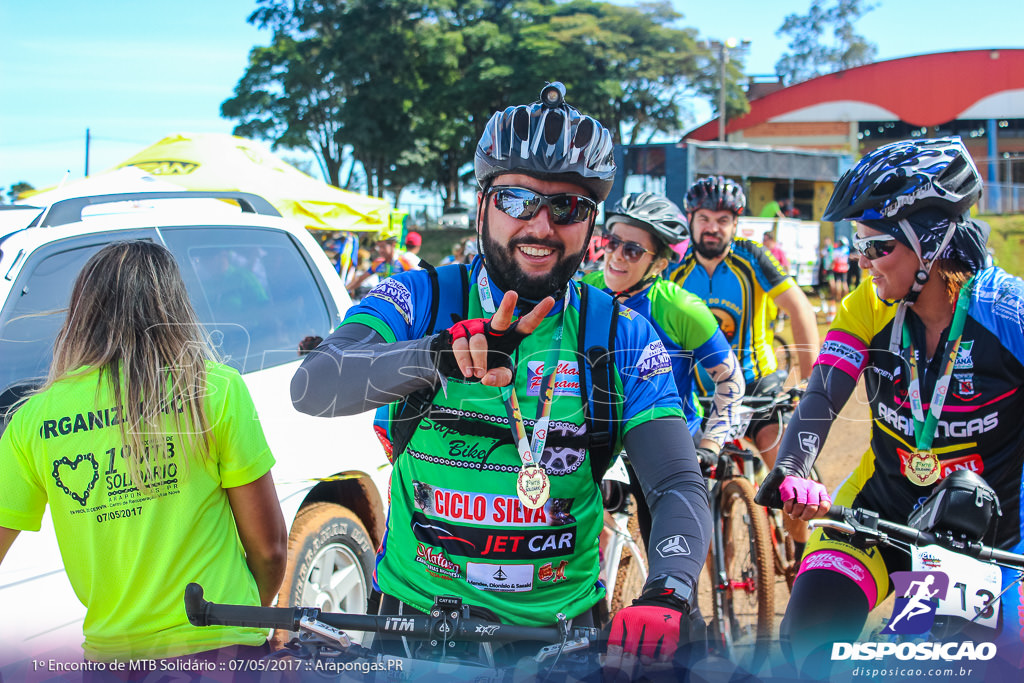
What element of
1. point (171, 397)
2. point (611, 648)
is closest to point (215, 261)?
point (171, 397)

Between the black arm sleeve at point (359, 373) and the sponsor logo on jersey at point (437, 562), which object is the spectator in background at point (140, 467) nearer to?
the black arm sleeve at point (359, 373)

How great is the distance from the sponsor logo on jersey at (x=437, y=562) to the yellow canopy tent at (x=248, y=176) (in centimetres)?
900

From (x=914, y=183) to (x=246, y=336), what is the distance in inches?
113

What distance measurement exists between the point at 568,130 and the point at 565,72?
134 ft

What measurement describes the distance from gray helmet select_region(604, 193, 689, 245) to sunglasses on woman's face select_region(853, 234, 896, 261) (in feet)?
5.46

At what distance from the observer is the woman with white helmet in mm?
2508

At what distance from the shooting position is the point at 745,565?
15.4ft

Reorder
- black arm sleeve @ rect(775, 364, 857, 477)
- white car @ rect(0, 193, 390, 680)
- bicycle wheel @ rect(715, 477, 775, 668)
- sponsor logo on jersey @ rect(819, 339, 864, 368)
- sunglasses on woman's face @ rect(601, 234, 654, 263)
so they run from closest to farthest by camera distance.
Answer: white car @ rect(0, 193, 390, 680) → black arm sleeve @ rect(775, 364, 857, 477) → sponsor logo on jersey @ rect(819, 339, 864, 368) → sunglasses on woman's face @ rect(601, 234, 654, 263) → bicycle wheel @ rect(715, 477, 775, 668)

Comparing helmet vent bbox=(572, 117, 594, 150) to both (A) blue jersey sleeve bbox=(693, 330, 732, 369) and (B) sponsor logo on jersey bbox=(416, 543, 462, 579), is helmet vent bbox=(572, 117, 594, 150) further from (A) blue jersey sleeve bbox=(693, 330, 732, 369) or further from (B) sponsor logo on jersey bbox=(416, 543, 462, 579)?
(A) blue jersey sleeve bbox=(693, 330, 732, 369)

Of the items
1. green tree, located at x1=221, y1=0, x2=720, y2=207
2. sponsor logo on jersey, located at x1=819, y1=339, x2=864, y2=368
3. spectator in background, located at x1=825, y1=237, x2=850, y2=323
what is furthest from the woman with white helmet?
green tree, located at x1=221, y1=0, x2=720, y2=207

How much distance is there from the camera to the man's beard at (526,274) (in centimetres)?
207

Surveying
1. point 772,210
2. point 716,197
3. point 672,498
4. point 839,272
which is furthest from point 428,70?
point 672,498

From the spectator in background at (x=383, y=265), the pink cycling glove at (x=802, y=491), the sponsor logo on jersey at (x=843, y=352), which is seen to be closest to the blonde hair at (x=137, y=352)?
the pink cycling glove at (x=802, y=491)

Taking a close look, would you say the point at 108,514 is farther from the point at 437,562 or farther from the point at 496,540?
the point at 496,540
